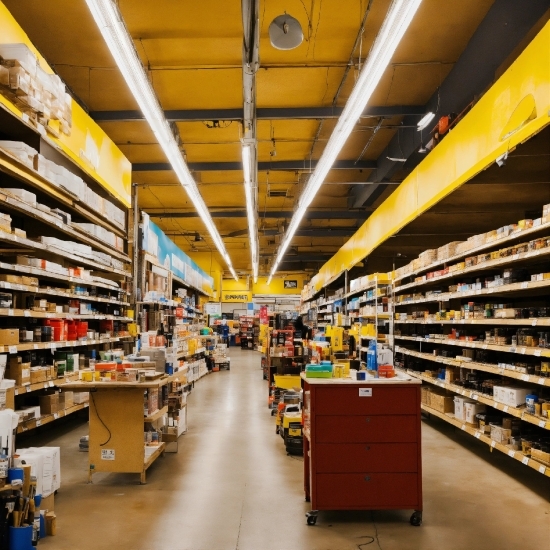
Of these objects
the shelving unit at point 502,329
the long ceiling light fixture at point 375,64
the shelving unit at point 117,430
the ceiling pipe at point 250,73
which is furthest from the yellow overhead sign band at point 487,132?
the shelving unit at point 117,430

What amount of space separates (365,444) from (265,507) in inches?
40.1

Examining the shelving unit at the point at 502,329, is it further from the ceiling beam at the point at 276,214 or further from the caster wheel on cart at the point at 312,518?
the ceiling beam at the point at 276,214

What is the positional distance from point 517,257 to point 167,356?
3.75 m

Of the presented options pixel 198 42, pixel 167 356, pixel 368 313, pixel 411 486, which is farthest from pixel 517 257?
pixel 368 313

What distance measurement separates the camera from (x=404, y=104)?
9.42 meters

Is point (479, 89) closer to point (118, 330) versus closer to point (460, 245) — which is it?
point (460, 245)

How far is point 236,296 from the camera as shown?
36.5 metres

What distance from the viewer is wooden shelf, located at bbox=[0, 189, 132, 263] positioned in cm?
535

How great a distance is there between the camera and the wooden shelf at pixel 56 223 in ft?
17.5

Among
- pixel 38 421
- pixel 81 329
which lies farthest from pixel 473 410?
pixel 81 329

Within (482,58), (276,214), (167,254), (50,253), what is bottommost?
(50,253)

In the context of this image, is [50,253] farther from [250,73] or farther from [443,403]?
[443,403]

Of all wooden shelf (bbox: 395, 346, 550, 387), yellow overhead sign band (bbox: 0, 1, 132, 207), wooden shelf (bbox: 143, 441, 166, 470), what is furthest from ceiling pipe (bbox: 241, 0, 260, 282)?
wooden shelf (bbox: 143, 441, 166, 470)

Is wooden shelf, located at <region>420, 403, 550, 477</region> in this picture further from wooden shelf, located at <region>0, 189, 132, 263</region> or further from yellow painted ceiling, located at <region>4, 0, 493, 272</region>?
wooden shelf, located at <region>0, 189, 132, 263</region>
